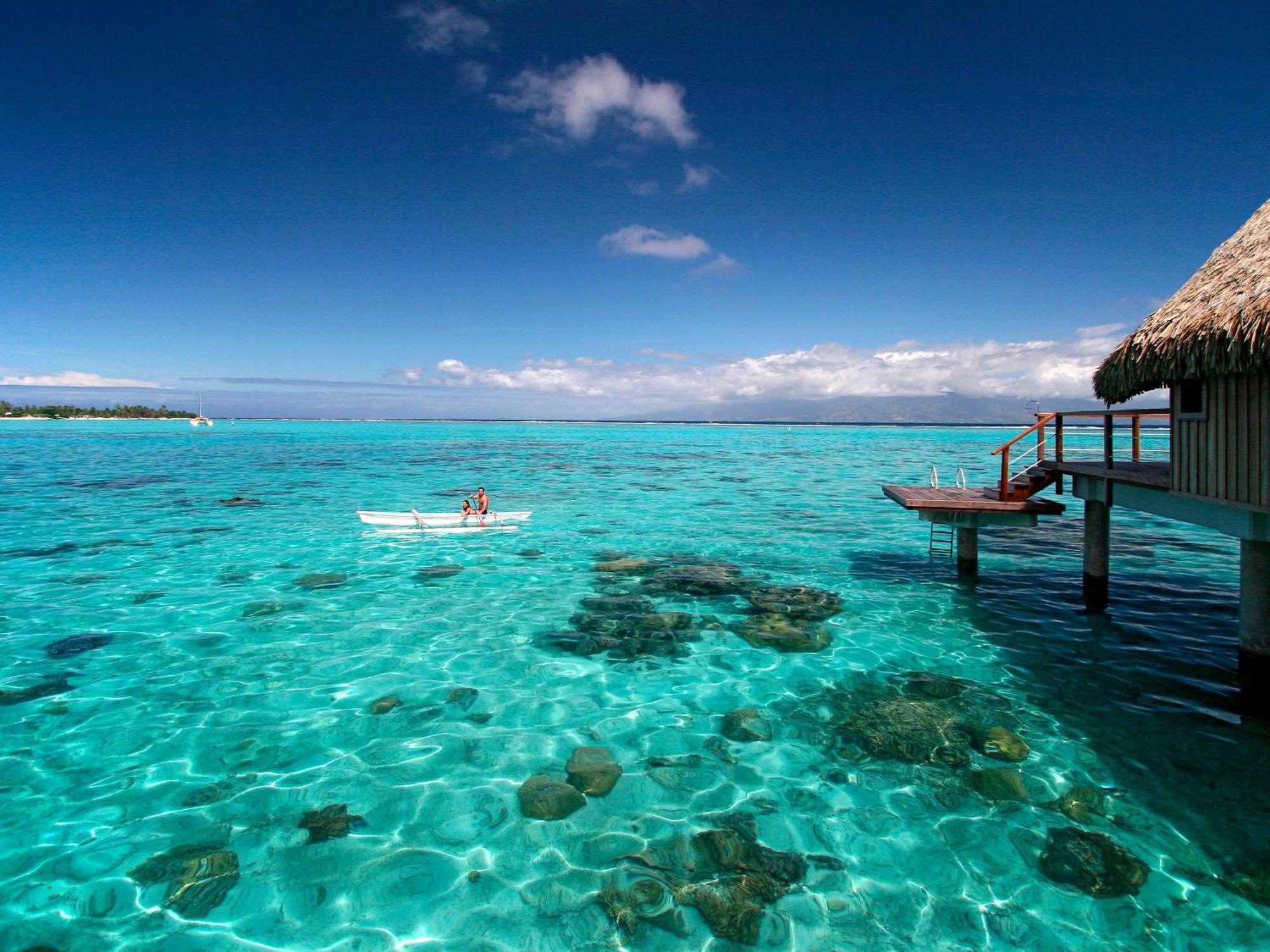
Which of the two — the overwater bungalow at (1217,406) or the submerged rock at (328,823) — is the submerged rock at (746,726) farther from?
the overwater bungalow at (1217,406)

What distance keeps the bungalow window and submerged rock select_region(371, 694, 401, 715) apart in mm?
13005

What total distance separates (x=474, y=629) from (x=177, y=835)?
670cm

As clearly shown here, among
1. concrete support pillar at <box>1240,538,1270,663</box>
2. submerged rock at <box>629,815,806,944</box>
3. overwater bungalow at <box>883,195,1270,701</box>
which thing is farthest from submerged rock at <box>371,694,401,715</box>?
concrete support pillar at <box>1240,538,1270,663</box>

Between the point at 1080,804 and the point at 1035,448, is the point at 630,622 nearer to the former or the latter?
the point at 1080,804

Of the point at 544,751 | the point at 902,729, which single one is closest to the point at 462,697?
the point at 544,751

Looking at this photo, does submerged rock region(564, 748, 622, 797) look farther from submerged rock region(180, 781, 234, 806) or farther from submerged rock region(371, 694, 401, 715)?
submerged rock region(180, 781, 234, 806)

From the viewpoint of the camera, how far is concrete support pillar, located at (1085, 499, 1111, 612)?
14.5 m

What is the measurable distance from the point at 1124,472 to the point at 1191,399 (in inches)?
113

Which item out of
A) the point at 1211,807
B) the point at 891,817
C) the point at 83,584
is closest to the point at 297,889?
the point at 891,817

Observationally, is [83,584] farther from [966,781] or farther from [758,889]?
[966,781]

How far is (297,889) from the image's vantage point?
6141 mm

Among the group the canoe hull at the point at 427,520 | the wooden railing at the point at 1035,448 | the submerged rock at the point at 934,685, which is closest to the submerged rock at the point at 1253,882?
the submerged rock at the point at 934,685

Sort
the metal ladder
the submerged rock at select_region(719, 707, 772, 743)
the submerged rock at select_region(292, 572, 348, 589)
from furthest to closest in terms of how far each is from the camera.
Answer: the metal ladder < the submerged rock at select_region(292, 572, 348, 589) < the submerged rock at select_region(719, 707, 772, 743)

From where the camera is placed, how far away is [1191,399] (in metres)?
10.2
